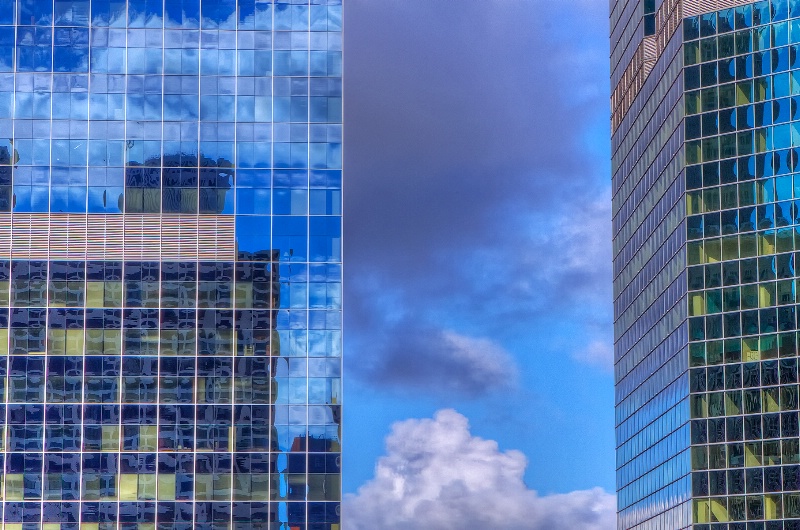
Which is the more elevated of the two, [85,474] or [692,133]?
[692,133]

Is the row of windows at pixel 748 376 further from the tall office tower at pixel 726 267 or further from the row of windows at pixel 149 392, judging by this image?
the row of windows at pixel 149 392

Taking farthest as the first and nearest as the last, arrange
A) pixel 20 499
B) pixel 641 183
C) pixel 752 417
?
pixel 641 183
pixel 752 417
pixel 20 499

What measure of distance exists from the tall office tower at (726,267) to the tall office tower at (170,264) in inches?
1351

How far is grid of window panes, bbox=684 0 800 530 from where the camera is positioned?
146 metres

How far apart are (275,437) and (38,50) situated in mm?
39342

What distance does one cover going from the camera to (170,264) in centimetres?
14212

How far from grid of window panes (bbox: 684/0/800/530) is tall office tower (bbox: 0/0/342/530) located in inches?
1361

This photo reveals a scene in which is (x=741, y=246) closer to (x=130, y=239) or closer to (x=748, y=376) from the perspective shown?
(x=748, y=376)

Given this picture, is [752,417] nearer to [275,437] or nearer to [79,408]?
[275,437]

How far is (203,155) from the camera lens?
472ft

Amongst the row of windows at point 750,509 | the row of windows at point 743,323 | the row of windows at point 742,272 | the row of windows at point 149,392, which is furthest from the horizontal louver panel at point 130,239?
the row of windows at point 750,509

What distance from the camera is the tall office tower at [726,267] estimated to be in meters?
147

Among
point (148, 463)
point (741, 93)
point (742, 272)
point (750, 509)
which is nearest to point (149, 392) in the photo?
point (148, 463)

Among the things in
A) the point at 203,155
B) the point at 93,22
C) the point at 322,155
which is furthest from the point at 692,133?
the point at 93,22
